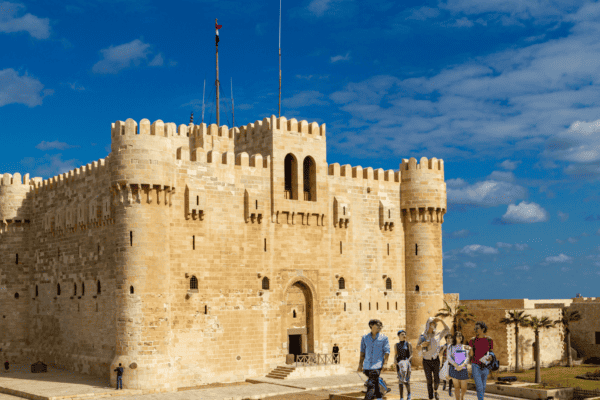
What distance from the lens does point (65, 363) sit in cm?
3684

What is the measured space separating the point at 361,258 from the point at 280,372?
28.9 ft

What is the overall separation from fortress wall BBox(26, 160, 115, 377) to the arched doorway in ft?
32.4

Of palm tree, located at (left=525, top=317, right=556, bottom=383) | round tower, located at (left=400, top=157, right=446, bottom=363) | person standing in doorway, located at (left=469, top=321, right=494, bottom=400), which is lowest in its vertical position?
palm tree, located at (left=525, top=317, right=556, bottom=383)

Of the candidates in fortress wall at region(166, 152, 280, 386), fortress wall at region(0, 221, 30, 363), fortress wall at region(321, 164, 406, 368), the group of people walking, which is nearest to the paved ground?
fortress wall at region(166, 152, 280, 386)

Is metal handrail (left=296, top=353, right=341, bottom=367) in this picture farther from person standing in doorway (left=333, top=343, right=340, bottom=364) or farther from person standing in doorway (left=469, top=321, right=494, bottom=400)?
person standing in doorway (left=469, top=321, right=494, bottom=400)

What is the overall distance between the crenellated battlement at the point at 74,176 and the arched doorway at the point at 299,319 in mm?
12103

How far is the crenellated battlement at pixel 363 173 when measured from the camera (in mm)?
39156

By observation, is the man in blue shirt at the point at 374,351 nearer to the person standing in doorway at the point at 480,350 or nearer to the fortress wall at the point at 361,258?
the person standing in doorway at the point at 480,350

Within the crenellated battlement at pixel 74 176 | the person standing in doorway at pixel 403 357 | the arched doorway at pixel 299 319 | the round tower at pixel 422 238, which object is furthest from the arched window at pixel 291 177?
the person standing in doorway at pixel 403 357

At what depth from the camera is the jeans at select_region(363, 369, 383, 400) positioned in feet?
52.9

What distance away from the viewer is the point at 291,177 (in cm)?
3788

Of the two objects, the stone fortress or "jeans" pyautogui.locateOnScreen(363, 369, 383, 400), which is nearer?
"jeans" pyautogui.locateOnScreen(363, 369, 383, 400)

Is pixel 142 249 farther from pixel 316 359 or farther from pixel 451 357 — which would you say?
pixel 451 357

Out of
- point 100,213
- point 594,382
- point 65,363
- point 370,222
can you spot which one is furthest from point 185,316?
point 594,382
